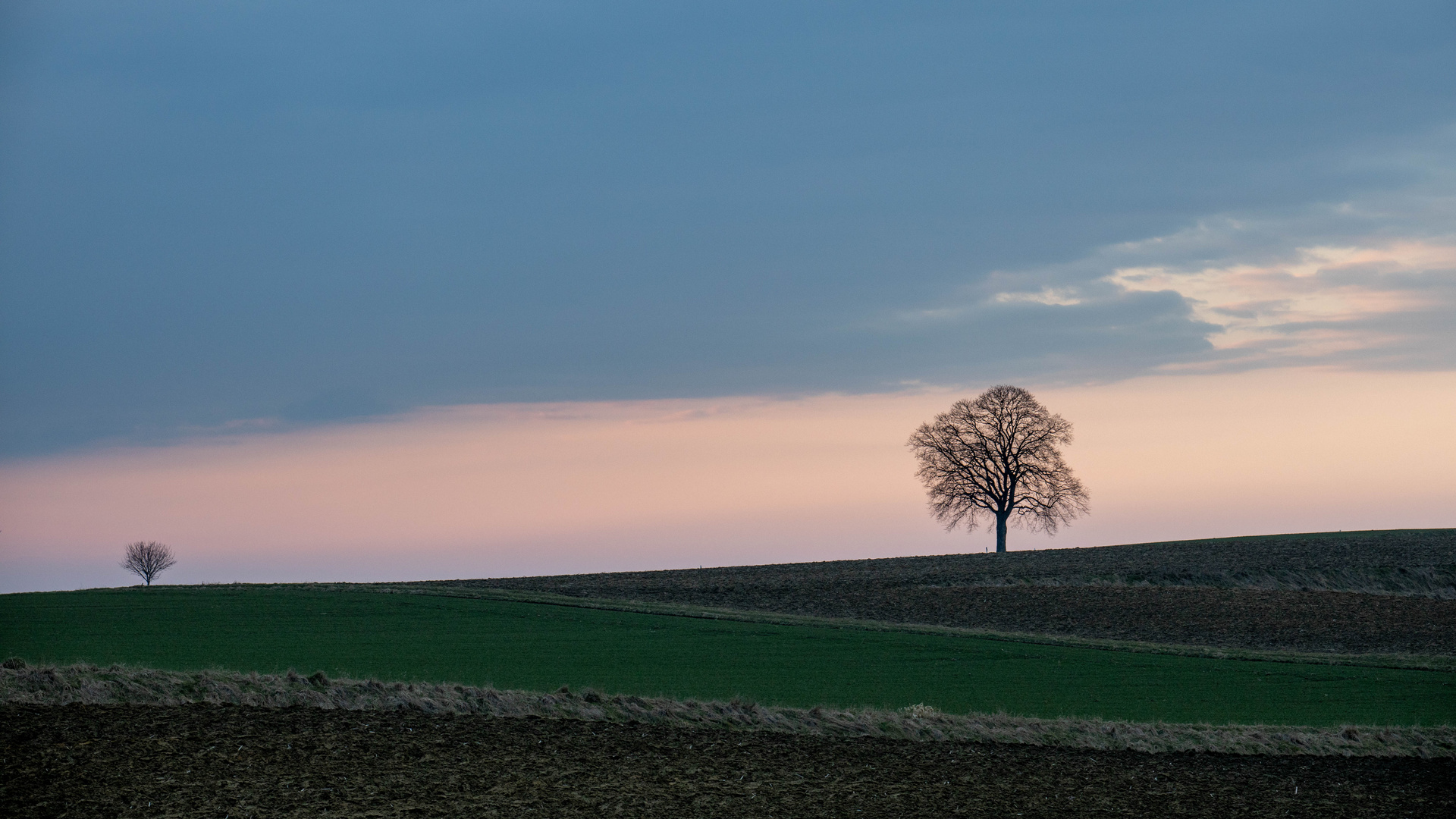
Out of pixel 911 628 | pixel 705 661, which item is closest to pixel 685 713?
pixel 705 661

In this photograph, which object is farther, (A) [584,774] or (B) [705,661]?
(B) [705,661]

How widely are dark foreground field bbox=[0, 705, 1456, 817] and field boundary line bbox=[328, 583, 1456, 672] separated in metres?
16.7

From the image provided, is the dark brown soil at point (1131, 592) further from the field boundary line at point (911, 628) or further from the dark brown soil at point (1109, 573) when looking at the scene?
the field boundary line at point (911, 628)

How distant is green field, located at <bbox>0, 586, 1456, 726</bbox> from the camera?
79.2 feet

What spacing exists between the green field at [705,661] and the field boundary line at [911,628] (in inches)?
46.7

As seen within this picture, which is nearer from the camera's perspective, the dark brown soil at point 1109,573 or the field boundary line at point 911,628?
the field boundary line at point 911,628

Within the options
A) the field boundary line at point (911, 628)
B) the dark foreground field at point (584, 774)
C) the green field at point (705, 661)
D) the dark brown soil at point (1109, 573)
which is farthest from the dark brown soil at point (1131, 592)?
the dark foreground field at point (584, 774)

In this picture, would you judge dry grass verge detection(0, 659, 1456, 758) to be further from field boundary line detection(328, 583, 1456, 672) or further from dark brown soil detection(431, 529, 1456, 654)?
dark brown soil detection(431, 529, 1456, 654)

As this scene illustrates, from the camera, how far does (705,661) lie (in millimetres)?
29188

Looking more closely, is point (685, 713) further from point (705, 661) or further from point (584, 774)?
point (705, 661)

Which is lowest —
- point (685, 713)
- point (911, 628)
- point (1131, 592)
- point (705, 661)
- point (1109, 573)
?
point (911, 628)

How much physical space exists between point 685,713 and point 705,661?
10.1 metres

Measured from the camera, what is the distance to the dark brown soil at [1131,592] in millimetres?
40562

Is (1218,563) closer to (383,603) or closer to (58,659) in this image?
(383,603)
